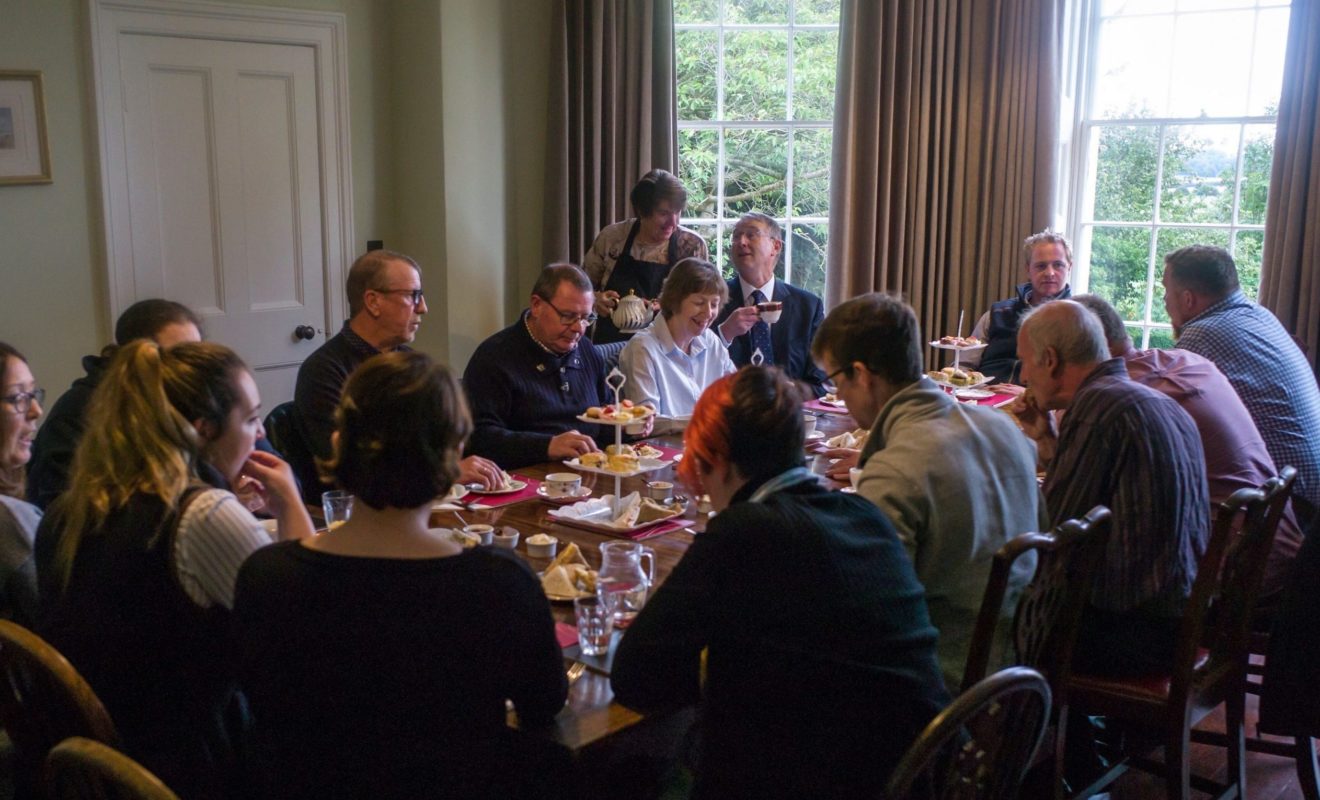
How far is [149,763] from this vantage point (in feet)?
5.93

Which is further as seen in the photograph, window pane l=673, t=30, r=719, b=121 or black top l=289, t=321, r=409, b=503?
window pane l=673, t=30, r=719, b=121

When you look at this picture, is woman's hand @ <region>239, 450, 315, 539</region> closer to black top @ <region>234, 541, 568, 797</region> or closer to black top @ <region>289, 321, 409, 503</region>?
black top @ <region>234, 541, 568, 797</region>

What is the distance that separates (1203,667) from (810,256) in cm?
360

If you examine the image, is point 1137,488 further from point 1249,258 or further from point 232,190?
point 232,190

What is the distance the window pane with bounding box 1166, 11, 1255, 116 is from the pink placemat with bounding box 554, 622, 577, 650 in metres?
4.28

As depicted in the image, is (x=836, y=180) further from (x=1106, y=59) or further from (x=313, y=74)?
(x=313, y=74)

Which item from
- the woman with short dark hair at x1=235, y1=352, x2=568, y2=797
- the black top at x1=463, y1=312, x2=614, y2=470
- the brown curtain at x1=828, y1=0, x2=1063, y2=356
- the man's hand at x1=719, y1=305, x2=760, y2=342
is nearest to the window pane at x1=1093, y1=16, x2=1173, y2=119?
the brown curtain at x1=828, y1=0, x2=1063, y2=356

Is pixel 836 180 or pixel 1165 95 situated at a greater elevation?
pixel 1165 95

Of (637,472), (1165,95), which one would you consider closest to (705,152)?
(1165,95)

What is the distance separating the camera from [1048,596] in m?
2.14

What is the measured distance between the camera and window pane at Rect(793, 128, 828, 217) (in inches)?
227

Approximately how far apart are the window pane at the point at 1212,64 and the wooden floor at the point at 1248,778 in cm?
301

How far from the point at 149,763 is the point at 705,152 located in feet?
14.9

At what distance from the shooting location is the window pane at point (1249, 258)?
512cm
